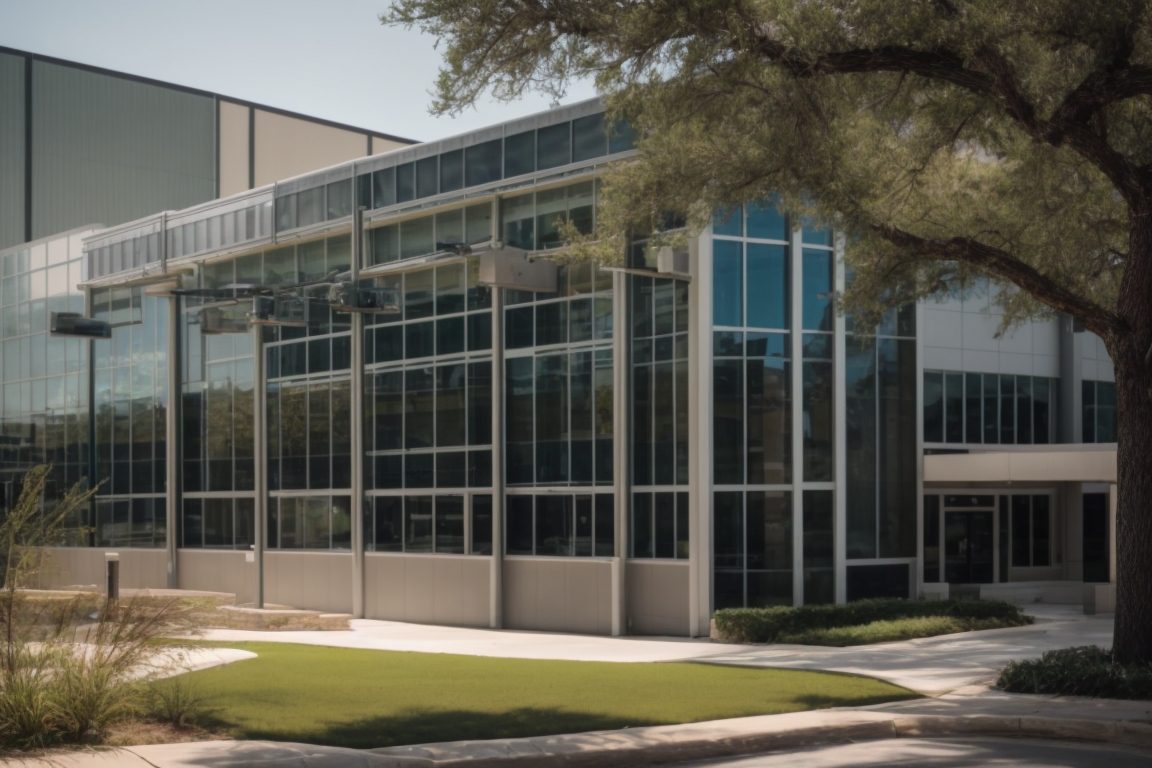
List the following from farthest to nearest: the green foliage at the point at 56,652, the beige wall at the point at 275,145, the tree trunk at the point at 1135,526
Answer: the beige wall at the point at 275,145 < the tree trunk at the point at 1135,526 < the green foliage at the point at 56,652

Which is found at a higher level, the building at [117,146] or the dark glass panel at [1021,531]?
the building at [117,146]

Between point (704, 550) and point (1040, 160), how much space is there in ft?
35.8

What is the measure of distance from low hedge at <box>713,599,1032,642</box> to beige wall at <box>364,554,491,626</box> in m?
7.64

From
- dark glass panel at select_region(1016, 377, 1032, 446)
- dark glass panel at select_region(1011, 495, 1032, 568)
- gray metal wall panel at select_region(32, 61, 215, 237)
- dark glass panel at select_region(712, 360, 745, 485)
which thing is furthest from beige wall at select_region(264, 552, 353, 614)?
gray metal wall panel at select_region(32, 61, 215, 237)

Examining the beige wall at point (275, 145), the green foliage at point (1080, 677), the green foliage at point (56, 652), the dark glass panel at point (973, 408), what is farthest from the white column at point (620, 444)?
the beige wall at point (275, 145)

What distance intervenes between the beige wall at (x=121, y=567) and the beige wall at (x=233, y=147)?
17.2m

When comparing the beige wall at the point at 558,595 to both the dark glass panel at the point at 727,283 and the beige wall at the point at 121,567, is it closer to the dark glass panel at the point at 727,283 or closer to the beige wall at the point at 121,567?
the dark glass panel at the point at 727,283

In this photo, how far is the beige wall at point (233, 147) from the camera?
5916cm

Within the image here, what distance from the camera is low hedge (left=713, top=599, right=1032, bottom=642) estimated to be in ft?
87.6

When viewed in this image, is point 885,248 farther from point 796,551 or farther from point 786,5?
point 796,551

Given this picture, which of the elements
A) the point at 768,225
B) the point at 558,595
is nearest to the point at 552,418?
the point at 558,595

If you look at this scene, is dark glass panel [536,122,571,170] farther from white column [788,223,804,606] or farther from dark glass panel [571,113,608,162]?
white column [788,223,804,606]

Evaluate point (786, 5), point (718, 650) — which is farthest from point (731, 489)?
point (786, 5)

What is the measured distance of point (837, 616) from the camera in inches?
1072
